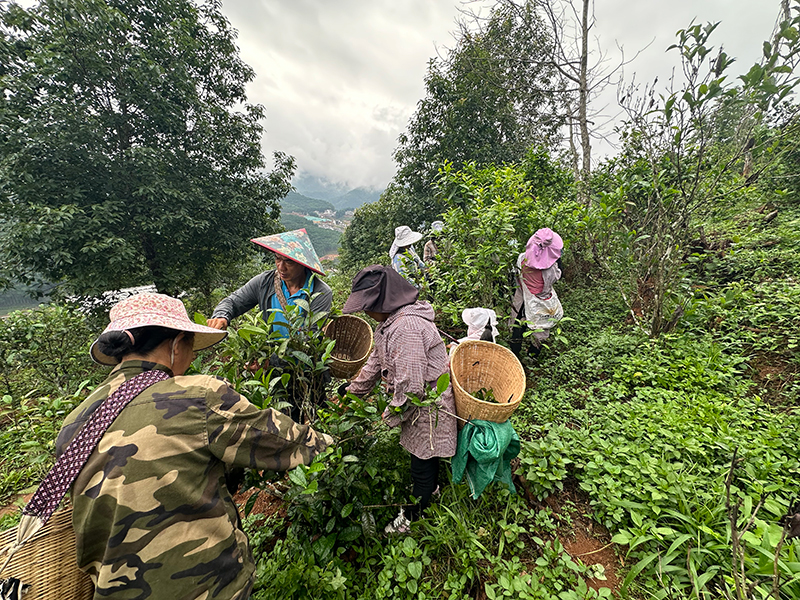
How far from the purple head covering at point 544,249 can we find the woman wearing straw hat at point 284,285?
243 centimetres

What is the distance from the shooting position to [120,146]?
18.7 ft

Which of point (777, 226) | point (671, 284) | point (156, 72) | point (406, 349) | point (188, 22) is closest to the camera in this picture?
point (406, 349)

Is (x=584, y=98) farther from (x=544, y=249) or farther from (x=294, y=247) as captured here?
(x=294, y=247)

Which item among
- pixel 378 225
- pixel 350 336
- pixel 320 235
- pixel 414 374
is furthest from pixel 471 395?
pixel 320 235

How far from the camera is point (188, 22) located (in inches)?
244

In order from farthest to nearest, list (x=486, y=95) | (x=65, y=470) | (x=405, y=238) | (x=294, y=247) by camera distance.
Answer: (x=486, y=95)
(x=405, y=238)
(x=294, y=247)
(x=65, y=470)

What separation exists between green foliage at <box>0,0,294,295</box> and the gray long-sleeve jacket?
162 inches

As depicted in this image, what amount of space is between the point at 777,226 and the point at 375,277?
272 inches

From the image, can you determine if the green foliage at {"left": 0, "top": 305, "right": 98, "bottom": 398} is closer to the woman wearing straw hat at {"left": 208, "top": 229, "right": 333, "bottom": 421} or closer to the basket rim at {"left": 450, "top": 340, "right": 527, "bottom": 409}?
the woman wearing straw hat at {"left": 208, "top": 229, "right": 333, "bottom": 421}

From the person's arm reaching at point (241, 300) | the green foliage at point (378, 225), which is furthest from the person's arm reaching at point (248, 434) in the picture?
the green foliage at point (378, 225)

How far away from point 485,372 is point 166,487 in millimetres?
2138

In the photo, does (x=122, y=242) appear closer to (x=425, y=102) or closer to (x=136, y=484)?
(x=136, y=484)

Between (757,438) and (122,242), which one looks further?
(122,242)

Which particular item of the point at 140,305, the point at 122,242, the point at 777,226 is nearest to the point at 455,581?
the point at 140,305
